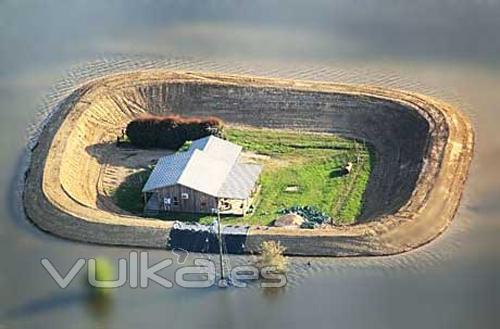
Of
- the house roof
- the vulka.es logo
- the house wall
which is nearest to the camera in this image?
the vulka.es logo

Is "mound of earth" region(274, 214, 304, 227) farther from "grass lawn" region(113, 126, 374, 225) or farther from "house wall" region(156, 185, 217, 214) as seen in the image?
"house wall" region(156, 185, 217, 214)

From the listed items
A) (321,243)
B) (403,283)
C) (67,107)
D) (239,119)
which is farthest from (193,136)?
(403,283)

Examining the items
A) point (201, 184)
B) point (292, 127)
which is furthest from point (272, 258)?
point (292, 127)

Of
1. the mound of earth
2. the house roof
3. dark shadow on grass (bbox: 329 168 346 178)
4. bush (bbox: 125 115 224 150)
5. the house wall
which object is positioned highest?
bush (bbox: 125 115 224 150)

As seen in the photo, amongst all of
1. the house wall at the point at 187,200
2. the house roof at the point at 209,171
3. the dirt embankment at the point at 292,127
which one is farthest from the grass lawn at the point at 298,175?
the house roof at the point at 209,171

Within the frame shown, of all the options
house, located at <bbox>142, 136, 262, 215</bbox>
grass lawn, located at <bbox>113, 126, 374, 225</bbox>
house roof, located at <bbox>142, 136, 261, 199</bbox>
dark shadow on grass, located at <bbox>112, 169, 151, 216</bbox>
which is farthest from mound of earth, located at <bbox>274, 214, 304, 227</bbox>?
dark shadow on grass, located at <bbox>112, 169, 151, 216</bbox>

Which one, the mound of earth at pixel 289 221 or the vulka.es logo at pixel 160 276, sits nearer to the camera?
the vulka.es logo at pixel 160 276

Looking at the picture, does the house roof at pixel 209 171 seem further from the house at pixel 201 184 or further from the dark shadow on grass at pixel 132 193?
the dark shadow on grass at pixel 132 193
